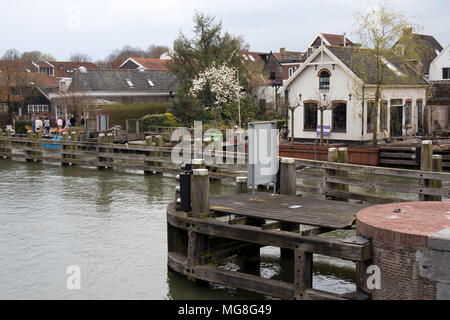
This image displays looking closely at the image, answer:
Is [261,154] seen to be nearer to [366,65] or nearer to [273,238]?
[273,238]

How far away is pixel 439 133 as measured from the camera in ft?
105

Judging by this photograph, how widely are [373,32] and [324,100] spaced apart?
4.53m

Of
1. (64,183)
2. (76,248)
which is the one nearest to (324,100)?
(64,183)

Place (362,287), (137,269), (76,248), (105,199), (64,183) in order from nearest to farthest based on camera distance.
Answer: (362,287) < (137,269) < (76,248) < (105,199) < (64,183)

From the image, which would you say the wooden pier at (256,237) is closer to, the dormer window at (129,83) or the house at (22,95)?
the dormer window at (129,83)

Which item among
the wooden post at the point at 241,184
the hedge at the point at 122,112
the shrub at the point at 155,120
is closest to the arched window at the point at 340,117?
the shrub at the point at 155,120

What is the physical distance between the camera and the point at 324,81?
3005 centimetres

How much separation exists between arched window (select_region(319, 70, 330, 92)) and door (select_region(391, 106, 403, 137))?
393cm

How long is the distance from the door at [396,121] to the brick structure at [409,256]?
23.2m

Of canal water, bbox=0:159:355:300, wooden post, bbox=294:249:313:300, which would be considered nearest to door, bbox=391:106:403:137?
canal water, bbox=0:159:355:300

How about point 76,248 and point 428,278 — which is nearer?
point 428,278

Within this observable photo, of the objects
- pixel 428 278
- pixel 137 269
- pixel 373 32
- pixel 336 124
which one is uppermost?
pixel 373 32

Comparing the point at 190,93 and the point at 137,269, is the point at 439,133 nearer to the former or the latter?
the point at 190,93

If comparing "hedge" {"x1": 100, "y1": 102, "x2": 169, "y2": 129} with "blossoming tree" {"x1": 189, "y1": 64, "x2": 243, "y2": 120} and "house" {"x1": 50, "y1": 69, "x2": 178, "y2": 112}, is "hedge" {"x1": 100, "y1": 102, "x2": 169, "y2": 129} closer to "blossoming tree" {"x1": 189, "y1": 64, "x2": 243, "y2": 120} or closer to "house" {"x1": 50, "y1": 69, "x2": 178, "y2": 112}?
"blossoming tree" {"x1": 189, "y1": 64, "x2": 243, "y2": 120}
